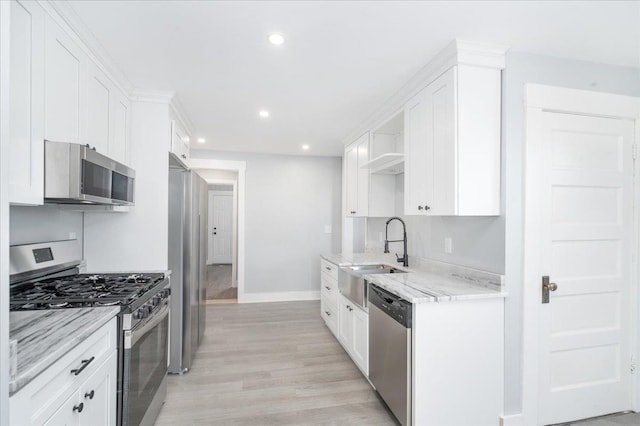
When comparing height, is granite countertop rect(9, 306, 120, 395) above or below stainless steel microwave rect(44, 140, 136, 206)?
below

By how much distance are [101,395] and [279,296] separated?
3.77m

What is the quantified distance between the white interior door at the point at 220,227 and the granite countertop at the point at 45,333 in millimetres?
7554

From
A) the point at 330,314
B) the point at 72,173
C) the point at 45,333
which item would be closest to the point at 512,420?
the point at 330,314

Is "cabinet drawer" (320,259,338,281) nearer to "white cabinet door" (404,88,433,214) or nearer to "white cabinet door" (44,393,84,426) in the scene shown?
"white cabinet door" (404,88,433,214)

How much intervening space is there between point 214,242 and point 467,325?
8049 millimetres

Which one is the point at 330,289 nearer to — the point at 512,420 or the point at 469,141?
the point at 512,420

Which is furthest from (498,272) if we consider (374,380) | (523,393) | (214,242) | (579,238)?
(214,242)

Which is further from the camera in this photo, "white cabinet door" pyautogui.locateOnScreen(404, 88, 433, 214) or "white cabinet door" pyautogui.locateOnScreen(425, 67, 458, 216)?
"white cabinet door" pyautogui.locateOnScreen(404, 88, 433, 214)

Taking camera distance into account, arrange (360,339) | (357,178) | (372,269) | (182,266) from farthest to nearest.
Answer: (357,178)
(372,269)
(182,266)
(360,339)

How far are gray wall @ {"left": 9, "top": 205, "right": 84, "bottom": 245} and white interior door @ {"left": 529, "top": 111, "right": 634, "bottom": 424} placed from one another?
3278 millimetres

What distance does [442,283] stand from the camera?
86.7 inches

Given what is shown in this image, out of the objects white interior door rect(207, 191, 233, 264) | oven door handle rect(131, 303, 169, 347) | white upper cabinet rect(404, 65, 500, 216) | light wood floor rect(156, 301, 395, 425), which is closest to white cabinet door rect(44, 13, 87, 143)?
oven door handle rect(131, 303, 169, 347)

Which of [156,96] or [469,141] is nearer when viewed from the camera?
[469,141]

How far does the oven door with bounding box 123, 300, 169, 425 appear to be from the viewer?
5.15 ft
